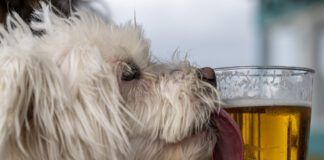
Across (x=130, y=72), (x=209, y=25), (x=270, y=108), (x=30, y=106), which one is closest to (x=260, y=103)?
(x=270, y=108)

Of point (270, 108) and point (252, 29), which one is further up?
point (252, 29)

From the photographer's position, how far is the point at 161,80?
1.21m

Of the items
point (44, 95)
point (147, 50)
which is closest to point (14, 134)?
point (44, 95)

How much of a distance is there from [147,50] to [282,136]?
279 mm

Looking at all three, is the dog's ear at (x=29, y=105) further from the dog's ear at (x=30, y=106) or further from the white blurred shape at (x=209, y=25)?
the white blurred shape at (x=209, y=25)

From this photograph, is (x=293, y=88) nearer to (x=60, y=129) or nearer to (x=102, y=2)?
(x=60, y=129)

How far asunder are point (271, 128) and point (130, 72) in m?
0.26

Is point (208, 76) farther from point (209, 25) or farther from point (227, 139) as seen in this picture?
point (209, 25)

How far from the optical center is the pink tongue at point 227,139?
1.15m

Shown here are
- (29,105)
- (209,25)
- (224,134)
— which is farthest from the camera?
(209,25)

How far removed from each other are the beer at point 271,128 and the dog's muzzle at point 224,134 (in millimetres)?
43

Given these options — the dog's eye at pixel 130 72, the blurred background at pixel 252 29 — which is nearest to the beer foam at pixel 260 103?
the dog's eye at pixel 130 72

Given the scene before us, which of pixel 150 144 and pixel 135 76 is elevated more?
pixel 135 76

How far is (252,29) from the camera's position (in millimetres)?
2775
